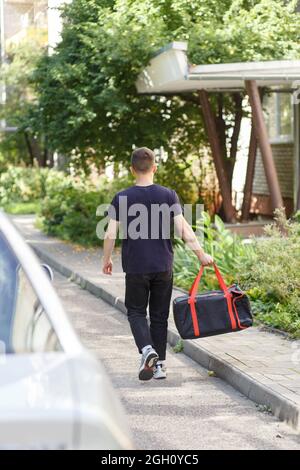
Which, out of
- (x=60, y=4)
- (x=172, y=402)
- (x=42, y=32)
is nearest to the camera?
(x=172, y=402)

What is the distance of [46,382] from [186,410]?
390 centimetres

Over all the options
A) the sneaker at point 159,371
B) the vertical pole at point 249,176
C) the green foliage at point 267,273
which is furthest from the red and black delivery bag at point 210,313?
the vertical pole at point 249,176

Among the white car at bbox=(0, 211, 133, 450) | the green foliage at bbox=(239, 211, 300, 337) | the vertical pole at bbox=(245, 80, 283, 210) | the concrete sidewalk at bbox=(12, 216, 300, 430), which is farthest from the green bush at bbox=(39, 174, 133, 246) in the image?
the white car at bbox=(0, 211, 133, 450)

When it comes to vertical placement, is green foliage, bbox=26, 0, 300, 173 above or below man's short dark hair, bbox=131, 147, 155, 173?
above

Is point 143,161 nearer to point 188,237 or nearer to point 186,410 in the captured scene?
point 188,237

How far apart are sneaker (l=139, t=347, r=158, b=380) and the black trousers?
108 mm

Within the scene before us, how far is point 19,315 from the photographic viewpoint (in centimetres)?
383

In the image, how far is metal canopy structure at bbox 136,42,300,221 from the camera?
15.2 metres

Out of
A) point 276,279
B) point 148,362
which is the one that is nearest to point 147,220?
point 148,362

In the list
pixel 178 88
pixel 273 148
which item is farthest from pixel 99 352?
pixel 273 148

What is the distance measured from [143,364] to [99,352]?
1.69 metres

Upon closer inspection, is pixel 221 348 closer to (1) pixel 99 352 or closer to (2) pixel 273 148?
(1) pixel 99 352

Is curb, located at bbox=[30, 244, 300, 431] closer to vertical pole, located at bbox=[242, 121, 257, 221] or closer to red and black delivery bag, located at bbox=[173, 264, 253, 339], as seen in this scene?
red and black delivery bag, located at bbox=[173, 264, 253, 339]

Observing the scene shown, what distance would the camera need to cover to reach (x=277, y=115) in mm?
23391
